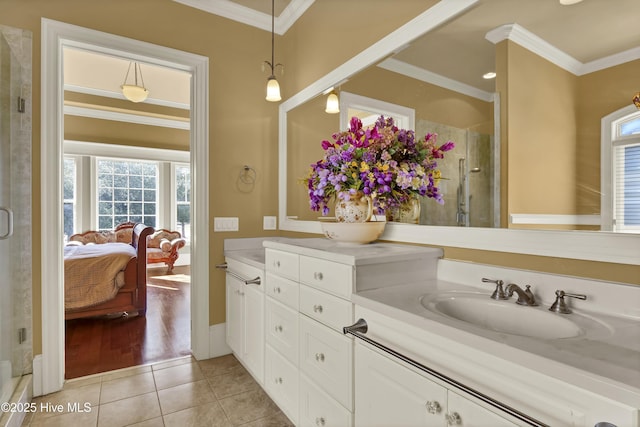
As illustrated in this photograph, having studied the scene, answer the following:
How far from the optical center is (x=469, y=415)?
2.76 ft

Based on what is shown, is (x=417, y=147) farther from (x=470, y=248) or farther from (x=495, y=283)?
(x=495, y=283)

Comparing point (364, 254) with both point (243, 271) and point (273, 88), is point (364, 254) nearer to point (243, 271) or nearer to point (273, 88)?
point (243, 271)

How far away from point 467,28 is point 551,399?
143cm

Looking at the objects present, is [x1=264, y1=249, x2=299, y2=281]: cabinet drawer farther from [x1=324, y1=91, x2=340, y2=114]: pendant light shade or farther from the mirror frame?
[x1=324, y1=91, x2=340, y2=114]: pendant light shade

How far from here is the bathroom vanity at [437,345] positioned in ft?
2.24

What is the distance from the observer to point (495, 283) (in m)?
1.27

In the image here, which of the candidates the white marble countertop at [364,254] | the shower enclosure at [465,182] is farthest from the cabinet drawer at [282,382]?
the shower enclosure at [465,182]

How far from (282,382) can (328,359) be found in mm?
528

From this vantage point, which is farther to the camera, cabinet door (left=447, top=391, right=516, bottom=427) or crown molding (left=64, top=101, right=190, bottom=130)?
crown molding (left=64, top=101, right=190, bottom=130)

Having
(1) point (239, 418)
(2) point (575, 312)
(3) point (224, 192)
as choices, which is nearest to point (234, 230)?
(3) point (224, 192)

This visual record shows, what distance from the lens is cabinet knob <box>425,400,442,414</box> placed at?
3.00ft

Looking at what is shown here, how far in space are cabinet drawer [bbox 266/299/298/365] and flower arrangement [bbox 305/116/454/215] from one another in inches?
27.0

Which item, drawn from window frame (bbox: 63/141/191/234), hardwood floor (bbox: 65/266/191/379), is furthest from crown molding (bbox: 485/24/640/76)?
window frame (bbox: 63/141/191/234)

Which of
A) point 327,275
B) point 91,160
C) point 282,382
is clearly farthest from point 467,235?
point 91,160
